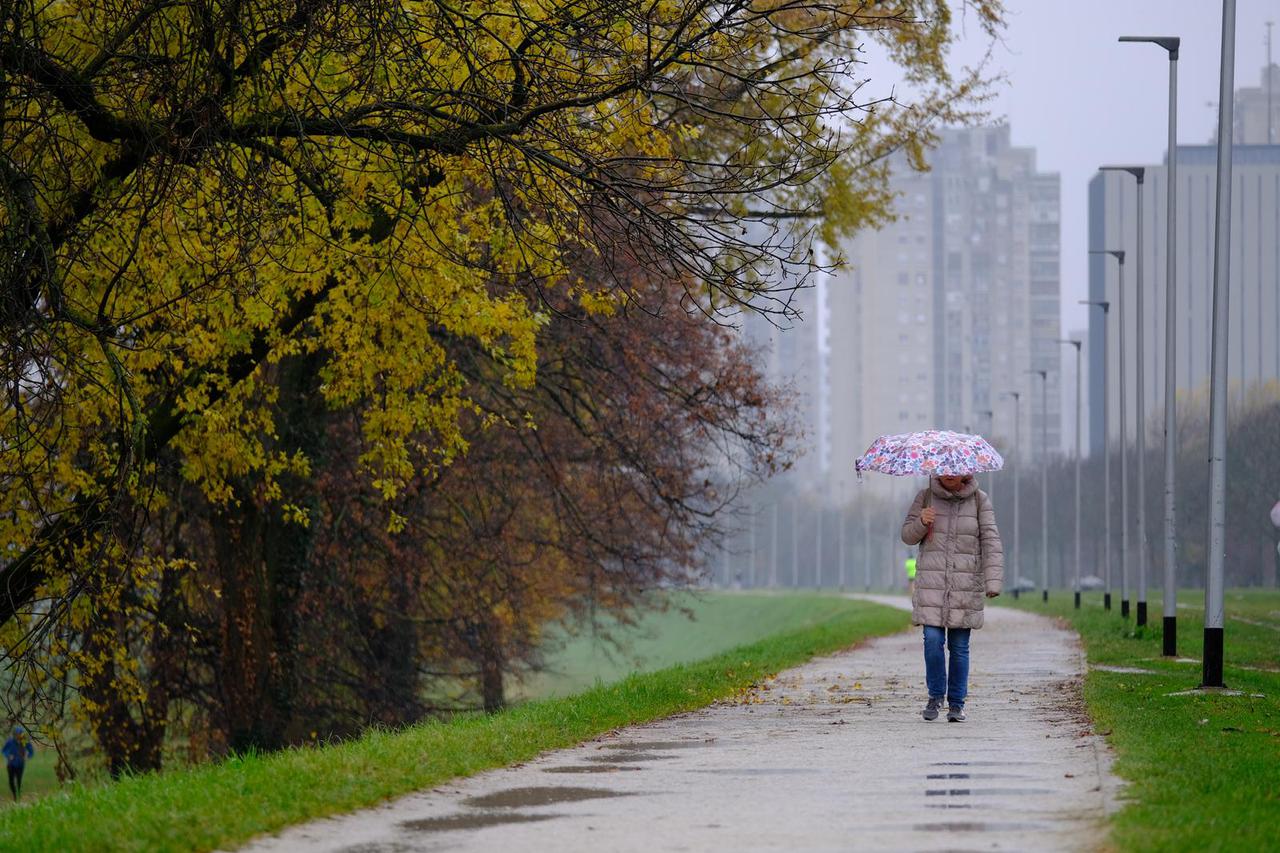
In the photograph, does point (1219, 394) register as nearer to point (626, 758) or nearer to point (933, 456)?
point (933, 456)

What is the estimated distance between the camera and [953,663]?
14.8 meters

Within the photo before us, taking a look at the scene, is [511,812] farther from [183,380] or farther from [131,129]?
[183,380]

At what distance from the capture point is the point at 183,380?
57.3 feet

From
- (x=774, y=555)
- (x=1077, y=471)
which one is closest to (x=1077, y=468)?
(x=1077, y=471)

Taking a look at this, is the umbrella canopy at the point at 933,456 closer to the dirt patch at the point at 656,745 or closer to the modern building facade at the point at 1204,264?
the dirt patch at the point at 656,745

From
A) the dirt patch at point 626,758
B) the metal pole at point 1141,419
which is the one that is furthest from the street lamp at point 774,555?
the dirt patch at point 626,758

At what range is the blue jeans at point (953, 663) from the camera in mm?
14656

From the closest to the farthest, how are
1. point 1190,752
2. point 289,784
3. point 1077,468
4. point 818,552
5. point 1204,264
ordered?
point 289,784, point 1190,752, point 1077,468, point 818,552, point 1204,264

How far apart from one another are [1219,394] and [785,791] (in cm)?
932

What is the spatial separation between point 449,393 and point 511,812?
9.65 metres

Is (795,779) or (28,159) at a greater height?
(28,159)

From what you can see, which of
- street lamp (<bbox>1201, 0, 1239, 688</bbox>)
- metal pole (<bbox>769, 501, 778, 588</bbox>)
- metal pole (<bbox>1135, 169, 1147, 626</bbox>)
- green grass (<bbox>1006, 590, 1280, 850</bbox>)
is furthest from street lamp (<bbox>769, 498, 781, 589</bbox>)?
street lamp (<bbox>1201, 0, 1239, 688</bbox>)

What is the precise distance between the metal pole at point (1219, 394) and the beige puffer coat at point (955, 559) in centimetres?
366

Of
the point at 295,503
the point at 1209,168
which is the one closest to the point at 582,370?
the point at 295,503
